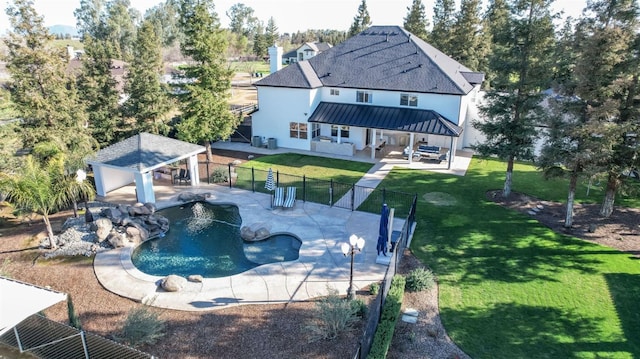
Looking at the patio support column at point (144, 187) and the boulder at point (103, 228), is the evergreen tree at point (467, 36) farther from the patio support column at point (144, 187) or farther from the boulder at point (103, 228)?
the boulder at point (103, 228)

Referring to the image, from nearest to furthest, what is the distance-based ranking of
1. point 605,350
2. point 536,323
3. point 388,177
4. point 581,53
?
point 605,350 < point 536,323 < point 581,53 < point 388,177

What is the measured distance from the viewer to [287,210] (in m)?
19.0

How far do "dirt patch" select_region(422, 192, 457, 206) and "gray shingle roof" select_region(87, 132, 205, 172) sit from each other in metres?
12.9

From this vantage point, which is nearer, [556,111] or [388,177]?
[556,111]

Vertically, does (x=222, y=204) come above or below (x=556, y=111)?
below

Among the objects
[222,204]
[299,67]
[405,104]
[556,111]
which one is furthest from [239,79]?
[556,111]

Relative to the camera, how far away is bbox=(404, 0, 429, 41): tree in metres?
48.5

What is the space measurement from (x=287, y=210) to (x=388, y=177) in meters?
7.95

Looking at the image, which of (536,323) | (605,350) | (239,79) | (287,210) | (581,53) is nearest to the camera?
(605,350)

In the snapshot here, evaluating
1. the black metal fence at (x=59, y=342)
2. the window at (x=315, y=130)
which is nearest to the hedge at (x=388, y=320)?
the black metal fence at (x=59, y=342)

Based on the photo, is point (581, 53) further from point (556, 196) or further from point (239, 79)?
point (239, 79)

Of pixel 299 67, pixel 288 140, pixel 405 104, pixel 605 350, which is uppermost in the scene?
pixel 299 67

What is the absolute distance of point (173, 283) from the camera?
12.6 meters

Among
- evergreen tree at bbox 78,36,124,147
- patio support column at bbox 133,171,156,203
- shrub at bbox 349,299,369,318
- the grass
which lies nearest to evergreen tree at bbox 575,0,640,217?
the grass
